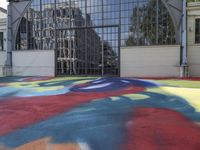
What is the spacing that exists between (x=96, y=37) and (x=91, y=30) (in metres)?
0.89

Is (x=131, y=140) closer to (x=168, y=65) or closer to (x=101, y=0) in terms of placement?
(x=168, y=65)

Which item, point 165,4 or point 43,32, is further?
point 43,32

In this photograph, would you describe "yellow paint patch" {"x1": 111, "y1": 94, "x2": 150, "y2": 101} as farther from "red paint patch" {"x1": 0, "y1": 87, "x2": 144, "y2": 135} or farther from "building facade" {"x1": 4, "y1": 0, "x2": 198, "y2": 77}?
"building facade" {"x1": 4, "y1": 0, "x2": 198, "y2": 77}

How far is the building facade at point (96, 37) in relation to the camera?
84.0 ft

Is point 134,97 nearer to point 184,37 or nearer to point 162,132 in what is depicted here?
point 162,132

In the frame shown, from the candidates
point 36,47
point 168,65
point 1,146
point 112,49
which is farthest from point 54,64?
point 1,146

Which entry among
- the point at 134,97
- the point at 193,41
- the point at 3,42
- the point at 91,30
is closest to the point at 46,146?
the point at 134,97

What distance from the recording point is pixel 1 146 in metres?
6.76

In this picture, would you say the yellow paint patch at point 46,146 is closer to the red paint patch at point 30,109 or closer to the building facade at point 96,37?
the red paint patch at point 30,109

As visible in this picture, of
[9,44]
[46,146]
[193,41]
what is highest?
[9,44]

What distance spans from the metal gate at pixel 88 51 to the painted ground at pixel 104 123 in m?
15.1

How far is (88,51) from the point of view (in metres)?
28.5

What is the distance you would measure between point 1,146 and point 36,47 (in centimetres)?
2424

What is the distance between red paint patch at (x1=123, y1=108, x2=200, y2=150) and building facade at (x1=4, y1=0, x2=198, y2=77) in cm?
1719
